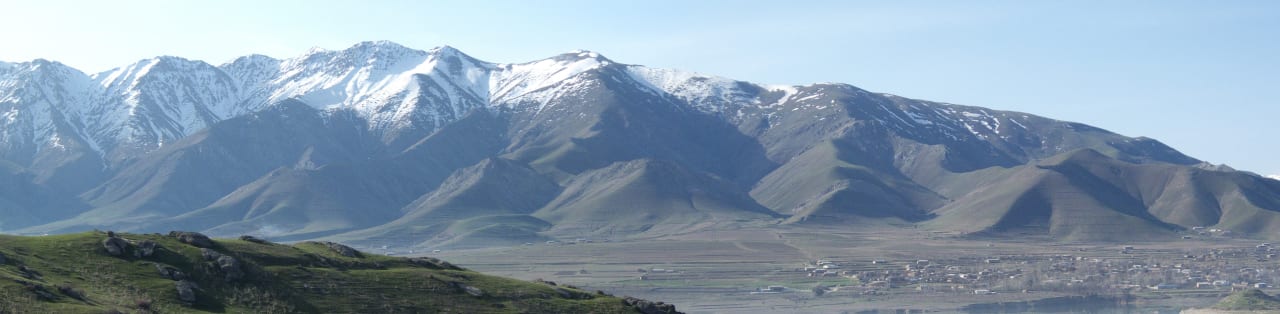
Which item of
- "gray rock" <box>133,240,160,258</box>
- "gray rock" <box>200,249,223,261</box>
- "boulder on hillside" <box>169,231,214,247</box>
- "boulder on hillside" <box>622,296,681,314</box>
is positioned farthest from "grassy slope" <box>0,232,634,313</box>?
"boulder on hillside" <box>622,296,681,314</box>

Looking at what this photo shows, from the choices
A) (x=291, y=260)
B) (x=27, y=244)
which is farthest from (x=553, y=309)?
(x=27, y=244)

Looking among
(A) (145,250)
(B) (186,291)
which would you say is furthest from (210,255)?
(B) (186,291)

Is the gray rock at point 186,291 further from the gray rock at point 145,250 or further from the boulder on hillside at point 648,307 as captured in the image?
the boulder on hillside at point 648,307

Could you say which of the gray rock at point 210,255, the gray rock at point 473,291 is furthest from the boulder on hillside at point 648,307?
the gray rock at point 210,255

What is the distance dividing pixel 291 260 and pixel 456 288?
13131 millimetres

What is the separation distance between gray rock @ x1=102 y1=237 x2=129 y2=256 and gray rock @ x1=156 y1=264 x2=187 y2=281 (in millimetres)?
3672

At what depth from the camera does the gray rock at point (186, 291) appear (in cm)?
9781

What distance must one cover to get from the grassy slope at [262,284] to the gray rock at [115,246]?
53 cm

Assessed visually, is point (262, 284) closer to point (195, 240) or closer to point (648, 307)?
point (195, 240)

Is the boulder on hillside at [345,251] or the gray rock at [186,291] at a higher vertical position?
the boulder on hillside at [345,251]

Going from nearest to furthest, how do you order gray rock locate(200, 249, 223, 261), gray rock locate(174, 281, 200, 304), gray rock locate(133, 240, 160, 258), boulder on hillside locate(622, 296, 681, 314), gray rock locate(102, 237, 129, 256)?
gray rock locate(174, 281, 200, 304) → gray rock locate(133, 240, 160, 258) → gray rock locate(102, 237, 129, 256) → gray rock locate(200, 249, 223, 261) → boulder on hillside locate(622, 296, 681, 314)

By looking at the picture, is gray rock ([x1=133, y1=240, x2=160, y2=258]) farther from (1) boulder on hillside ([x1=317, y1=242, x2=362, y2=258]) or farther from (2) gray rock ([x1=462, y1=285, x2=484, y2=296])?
(2) gray rock ([x1=462, y1=285, x2=484, y2=296])

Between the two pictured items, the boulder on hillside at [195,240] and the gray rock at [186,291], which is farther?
the boulder on hillside at [195,240]

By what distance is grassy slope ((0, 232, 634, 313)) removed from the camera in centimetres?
9506
